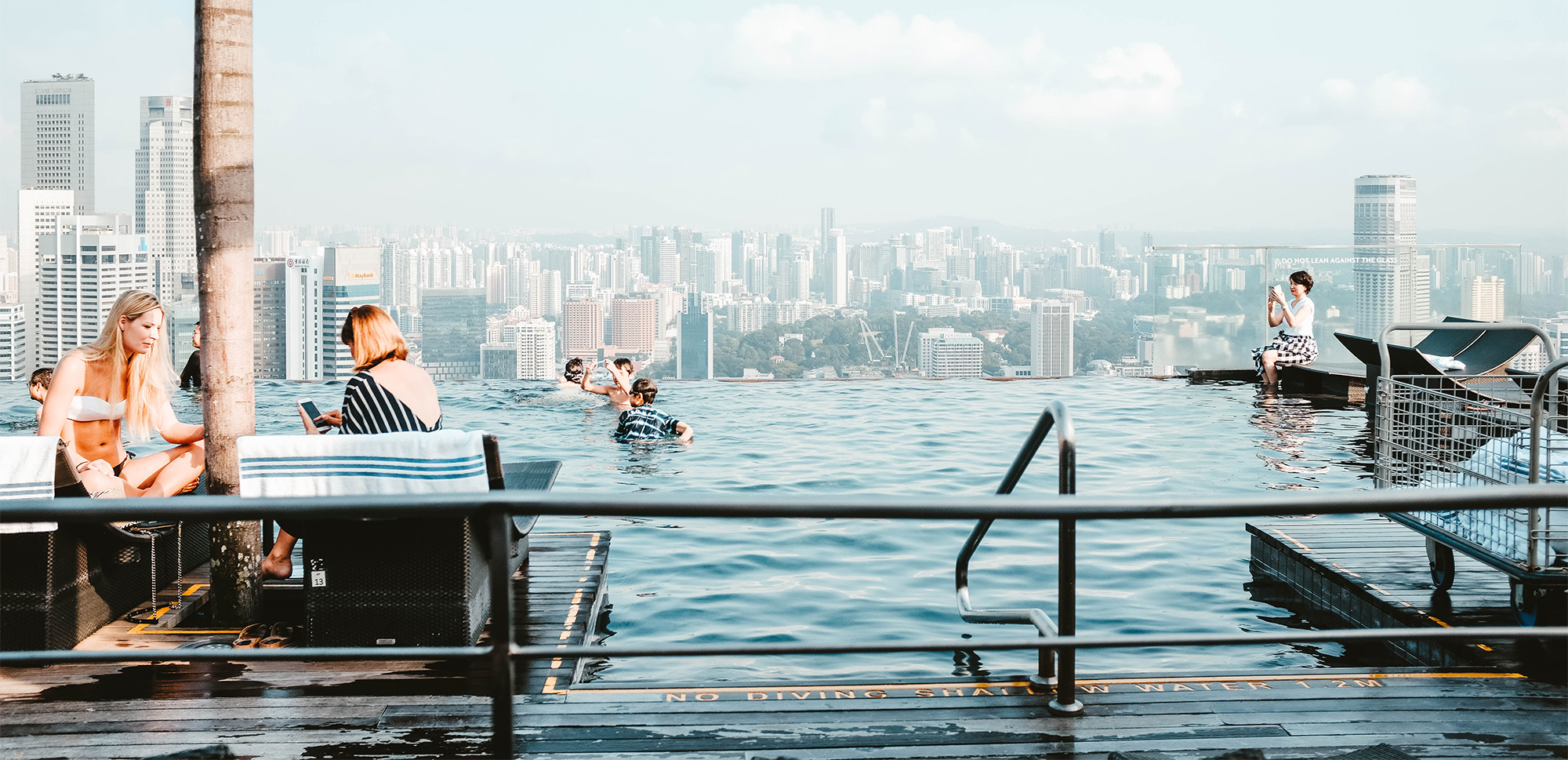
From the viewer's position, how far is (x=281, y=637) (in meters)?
4.33

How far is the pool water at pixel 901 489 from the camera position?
18.3 ft

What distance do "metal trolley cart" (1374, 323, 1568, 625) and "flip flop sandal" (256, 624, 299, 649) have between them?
401cm

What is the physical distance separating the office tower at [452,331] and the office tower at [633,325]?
2376mm

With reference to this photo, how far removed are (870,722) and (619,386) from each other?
9774 mm

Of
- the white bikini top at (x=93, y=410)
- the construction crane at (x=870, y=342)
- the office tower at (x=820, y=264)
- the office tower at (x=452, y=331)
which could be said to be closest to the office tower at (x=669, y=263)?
the office tower at (x=820, y=264)

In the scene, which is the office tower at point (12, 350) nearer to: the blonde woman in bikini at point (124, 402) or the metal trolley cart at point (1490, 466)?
the blonde woman in bikini at point (124, 402)

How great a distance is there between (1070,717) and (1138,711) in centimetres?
20

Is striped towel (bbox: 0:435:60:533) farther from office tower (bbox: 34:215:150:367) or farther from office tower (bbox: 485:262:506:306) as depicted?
office tower (bbox: 485:262:506:306)

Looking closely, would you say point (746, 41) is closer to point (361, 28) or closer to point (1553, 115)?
point (361, 28)

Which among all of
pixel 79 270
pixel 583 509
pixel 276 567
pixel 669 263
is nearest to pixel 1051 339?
pixel 276 567

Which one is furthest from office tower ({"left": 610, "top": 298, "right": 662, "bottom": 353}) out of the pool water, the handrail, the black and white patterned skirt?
the handrail

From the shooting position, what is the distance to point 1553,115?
4322cm

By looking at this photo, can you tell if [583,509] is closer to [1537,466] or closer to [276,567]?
[276,567]

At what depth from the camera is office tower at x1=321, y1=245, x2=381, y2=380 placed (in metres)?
18.1
